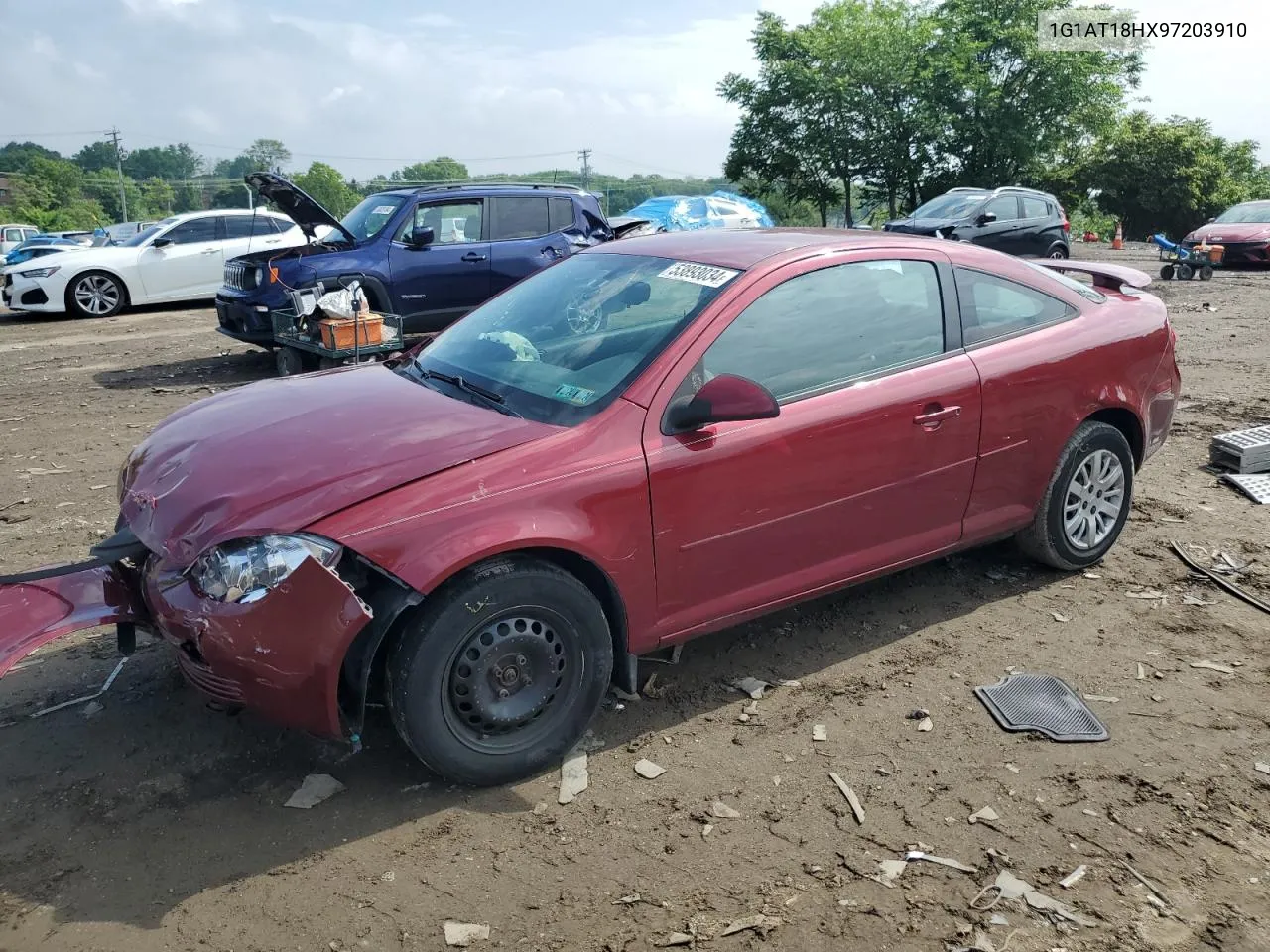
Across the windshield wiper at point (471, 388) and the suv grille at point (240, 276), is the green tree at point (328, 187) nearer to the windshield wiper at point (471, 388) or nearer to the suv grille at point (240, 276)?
the suv grille at point (240, 276)

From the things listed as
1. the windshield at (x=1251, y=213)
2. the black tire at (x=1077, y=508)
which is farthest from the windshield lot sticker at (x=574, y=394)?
the windshield at (x=1251, y=213)

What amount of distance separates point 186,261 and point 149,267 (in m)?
0.56

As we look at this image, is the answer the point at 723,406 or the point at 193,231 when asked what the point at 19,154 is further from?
the point at 723,406

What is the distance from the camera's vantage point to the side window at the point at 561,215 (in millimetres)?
11703

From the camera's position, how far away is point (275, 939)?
2.70 m

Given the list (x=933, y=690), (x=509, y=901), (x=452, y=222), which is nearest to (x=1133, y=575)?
(x=933, y=690)

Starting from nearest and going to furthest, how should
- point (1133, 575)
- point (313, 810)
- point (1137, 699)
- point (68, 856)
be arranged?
point (68, 856), point (313, 810), point (1137, 699), point (1133, 575)

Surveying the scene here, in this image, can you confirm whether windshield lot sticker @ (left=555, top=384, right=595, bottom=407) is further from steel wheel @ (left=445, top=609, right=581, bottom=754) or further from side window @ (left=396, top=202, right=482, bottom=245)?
side window @ (left=396, top=202, right=482, bottom=245)

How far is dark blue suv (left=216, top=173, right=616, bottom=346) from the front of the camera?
10195mm

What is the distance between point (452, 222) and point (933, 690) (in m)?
8.56

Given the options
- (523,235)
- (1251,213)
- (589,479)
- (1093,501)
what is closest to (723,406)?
(589,479)

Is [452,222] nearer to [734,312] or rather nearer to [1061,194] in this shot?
[734,312]

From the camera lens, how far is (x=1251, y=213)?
21531mm

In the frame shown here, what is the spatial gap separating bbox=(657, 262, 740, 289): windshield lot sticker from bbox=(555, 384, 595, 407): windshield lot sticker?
2.23 feet
